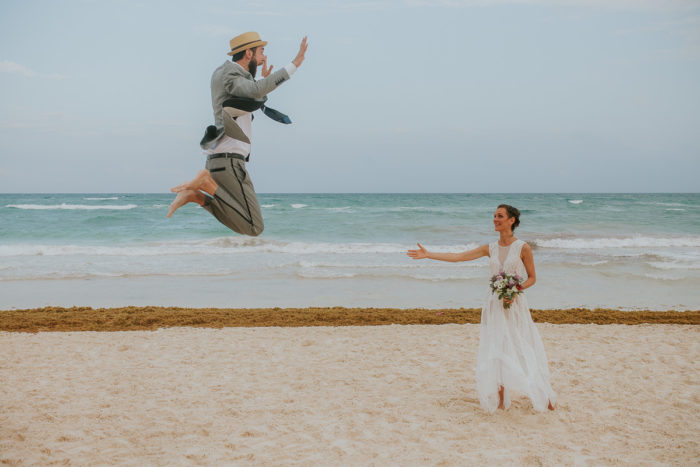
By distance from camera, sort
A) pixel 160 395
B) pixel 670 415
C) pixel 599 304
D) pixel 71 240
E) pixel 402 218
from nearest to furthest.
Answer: pixel 670 415 < pixel 160 395 < pixel 599 304 < pixel 71 240 < pixel 402 218

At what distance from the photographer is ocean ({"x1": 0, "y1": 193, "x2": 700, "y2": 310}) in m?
11.4

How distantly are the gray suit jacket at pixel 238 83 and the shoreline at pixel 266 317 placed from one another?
22.4ft

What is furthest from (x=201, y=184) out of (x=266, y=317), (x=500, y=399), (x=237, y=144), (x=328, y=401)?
(x=266, y=317)

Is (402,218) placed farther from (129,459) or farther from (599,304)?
(129,459)

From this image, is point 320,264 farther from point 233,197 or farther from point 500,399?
point 233,197

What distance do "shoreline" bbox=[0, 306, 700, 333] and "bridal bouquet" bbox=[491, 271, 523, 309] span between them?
4.53 metres

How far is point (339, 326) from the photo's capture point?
9000 millimetres

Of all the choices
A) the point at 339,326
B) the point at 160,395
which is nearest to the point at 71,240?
the point at 339,326

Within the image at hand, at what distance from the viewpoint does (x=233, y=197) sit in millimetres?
2729

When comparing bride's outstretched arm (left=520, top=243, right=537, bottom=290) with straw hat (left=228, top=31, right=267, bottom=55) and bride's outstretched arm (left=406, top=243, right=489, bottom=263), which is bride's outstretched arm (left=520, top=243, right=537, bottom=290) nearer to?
bride's outstretched arm (left=406, top=243, right=489, bottom=263)

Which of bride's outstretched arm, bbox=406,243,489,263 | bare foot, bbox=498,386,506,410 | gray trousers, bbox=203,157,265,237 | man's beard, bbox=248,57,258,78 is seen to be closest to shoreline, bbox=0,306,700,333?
bare foot, bbox=498,386,506,410

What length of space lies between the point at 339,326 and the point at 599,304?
5.24 metres

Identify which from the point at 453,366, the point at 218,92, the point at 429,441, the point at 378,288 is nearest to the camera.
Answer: the point at 218,92

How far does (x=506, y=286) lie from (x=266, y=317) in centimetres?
540
